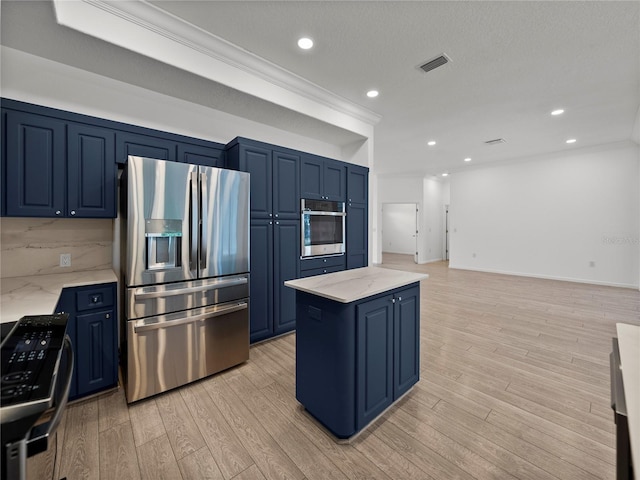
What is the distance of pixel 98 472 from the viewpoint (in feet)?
4.83

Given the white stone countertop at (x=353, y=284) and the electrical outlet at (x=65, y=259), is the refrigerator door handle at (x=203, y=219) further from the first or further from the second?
the electrical outlet at (x=65, y=259)

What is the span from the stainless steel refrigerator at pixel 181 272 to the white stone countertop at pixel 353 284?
835 mm

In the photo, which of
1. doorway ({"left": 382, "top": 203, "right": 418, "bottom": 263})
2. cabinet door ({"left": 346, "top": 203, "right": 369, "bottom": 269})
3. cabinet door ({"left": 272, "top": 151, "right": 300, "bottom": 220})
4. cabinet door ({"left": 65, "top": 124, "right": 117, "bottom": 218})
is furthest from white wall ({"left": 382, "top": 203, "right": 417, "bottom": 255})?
cabinet door ({"left": 65, "top": 124, "right": 117, "bottom": 218})

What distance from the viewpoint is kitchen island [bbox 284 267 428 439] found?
5.42 feet

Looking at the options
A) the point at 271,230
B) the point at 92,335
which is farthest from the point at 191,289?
the point at 271,230

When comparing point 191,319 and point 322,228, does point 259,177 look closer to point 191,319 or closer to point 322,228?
point 322,228

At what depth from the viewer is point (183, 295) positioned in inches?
86.7

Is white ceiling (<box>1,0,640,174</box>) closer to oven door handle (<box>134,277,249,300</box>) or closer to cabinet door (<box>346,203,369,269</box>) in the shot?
cabinet door (<box>346,203,369,269</box>)

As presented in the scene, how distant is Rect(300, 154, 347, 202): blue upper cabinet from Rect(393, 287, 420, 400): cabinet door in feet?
6.07

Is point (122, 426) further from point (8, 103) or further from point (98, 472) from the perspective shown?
point (8, 103)

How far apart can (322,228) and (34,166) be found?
2690 millimetres

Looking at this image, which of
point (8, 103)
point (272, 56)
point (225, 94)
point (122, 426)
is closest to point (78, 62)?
point (8, 103)

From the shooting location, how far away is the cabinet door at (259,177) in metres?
2.89

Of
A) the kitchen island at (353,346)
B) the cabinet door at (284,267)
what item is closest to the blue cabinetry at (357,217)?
the cabinet door at (284,267)
